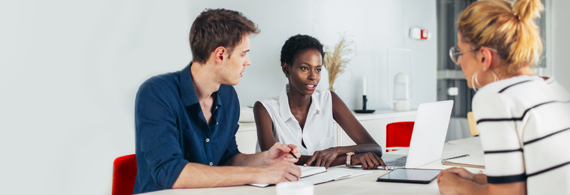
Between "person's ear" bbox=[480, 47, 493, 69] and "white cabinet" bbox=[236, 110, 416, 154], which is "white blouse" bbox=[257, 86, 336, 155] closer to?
"white cabinet" bbox=[236, 110, 416, 154]

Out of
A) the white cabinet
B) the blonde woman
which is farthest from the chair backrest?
the blonde woman

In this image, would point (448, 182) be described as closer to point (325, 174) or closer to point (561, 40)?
point (325, 174)

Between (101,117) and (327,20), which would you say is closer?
(101,117)

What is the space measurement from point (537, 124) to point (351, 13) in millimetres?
3535

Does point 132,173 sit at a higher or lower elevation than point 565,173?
lower


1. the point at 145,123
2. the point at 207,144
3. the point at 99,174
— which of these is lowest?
the point at 99,174

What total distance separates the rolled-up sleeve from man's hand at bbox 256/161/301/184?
0.85ft

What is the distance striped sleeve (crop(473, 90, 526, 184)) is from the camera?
2.89 feet

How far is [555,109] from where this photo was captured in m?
0.90

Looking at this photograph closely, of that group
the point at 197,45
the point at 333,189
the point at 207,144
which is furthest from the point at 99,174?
the point at 333,189

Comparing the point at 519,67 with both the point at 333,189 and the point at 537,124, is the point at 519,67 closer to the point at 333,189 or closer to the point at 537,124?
the point at 537,124

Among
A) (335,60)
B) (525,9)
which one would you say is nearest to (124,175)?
(525,9)

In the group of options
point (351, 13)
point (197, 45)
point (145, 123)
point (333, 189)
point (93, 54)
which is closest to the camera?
point (333, 189)

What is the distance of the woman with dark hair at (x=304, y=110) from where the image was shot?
2.34 m
